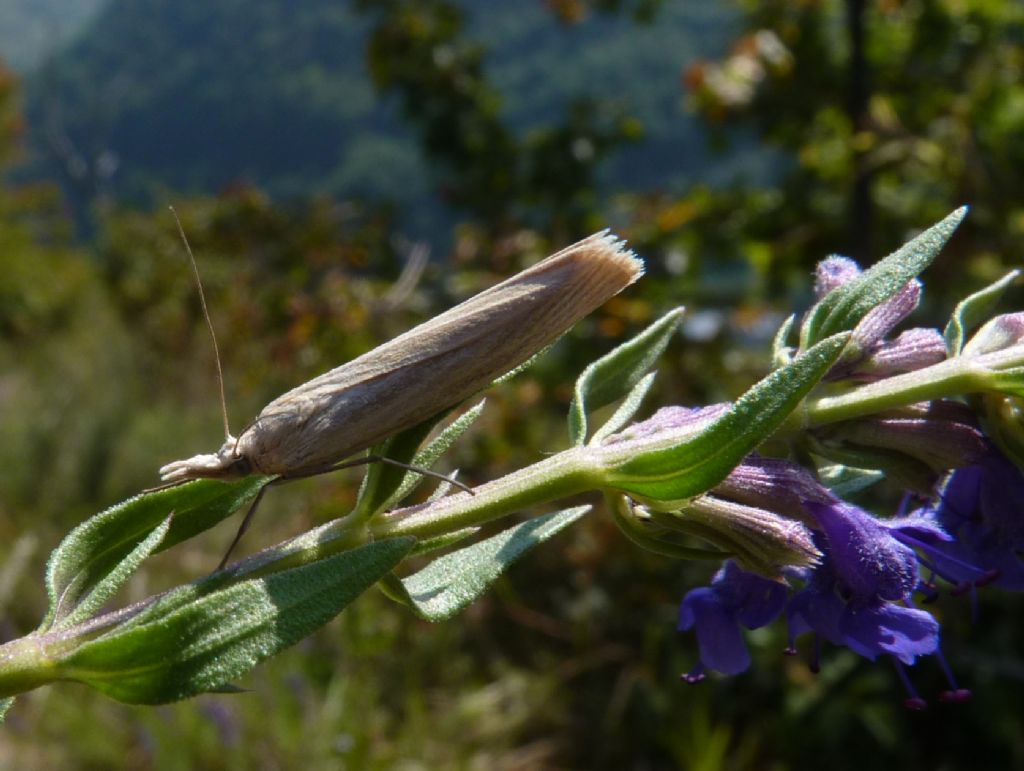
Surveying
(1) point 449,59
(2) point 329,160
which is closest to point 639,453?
(1) point 449,59

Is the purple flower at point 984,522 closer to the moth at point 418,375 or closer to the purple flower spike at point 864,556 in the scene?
the purple flower spike at point 864,556

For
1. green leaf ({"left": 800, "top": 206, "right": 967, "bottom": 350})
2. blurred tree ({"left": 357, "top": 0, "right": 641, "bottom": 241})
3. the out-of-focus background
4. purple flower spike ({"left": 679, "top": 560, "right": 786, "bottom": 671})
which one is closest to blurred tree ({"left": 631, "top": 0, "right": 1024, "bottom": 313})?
the out-of-focus background

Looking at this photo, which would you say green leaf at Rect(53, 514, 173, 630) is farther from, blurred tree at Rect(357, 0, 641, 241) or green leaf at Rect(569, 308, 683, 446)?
blurred tree at Rect(357, 0, 641, 241)

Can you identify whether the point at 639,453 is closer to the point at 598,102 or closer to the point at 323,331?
the point at 323,331

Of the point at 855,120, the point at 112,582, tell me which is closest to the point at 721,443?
the point at 112,582

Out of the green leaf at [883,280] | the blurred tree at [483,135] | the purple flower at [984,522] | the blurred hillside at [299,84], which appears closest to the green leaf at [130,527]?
the green leaf at [883,280]

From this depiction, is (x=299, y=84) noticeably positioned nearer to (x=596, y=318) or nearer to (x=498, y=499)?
(x=596, y=318)
